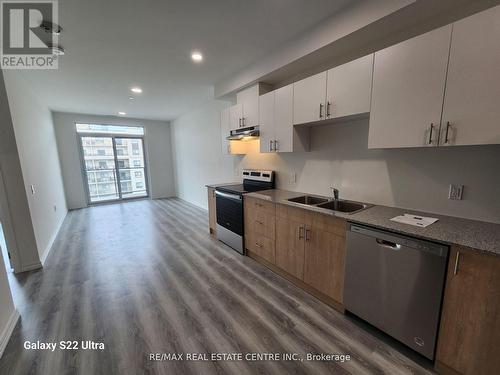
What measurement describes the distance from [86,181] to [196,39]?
6.21 metres

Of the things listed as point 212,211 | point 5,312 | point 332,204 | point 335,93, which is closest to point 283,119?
point 335,93

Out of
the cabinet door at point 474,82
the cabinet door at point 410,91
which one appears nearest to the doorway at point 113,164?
the cabinet door at point 410,91

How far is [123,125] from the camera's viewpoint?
262 inches

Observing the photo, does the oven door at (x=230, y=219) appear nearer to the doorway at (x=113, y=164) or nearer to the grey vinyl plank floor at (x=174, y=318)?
the grey vinyl plank floor at (x=174, y=318)

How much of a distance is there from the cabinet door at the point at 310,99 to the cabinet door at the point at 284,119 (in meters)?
0.08

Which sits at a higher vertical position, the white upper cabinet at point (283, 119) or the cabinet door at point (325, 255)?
the white upper cabinet at point (283, 119)

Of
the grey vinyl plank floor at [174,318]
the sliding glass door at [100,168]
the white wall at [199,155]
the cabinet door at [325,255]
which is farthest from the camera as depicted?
the sliding glass door at [100,168]

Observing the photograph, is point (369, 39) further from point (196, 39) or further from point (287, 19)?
point (196, 39)

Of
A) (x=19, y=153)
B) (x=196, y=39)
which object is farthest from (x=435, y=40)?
(x=19, y=153)

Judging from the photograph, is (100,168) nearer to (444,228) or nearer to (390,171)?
(390,171)

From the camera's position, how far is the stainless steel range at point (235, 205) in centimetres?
312

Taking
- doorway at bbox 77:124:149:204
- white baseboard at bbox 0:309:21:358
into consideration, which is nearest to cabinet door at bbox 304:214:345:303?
white baseboard at bbox 0:309:21:358

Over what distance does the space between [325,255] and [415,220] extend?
79 centimetres

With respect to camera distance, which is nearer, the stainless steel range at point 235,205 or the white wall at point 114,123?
the stainless steel range at point 235,205
